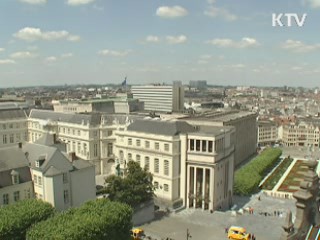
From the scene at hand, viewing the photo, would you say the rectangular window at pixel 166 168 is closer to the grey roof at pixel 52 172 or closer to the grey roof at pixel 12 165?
the grey roof at pixel 52 172

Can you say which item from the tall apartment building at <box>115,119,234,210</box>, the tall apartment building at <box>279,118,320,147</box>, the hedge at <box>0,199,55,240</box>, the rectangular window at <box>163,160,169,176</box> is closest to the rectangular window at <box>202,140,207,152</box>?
the tall apartment building at <box>115,119,234,210</box>

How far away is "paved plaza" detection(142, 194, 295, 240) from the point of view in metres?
59.8

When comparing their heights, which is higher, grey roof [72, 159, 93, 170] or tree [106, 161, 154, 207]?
grey roof [72, 159, 93, 170]

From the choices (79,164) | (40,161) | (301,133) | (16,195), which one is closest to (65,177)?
(79,164)

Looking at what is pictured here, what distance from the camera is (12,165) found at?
56906 millimetres

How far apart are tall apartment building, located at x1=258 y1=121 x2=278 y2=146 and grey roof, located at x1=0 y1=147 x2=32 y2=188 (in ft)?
504

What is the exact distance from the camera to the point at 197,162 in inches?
2869

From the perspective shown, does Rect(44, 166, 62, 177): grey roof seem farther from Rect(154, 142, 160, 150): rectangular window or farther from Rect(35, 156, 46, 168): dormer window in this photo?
Rect(154, 142, 160, 150): rectangular window

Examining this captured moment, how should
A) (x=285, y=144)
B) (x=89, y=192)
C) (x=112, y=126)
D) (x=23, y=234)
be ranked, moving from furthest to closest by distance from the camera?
(x=285, y=144)
(x=112, y=126)
(x=89, y=192)
(x=23, y=234)

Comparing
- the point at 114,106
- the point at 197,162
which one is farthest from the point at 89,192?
the point at 114,106

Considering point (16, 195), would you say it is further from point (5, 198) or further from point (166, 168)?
point (166, 168)

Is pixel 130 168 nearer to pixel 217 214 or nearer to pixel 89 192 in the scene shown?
pixel 89 192

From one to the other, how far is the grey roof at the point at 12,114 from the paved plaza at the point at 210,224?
68863mm

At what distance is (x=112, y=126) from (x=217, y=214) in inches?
1727
